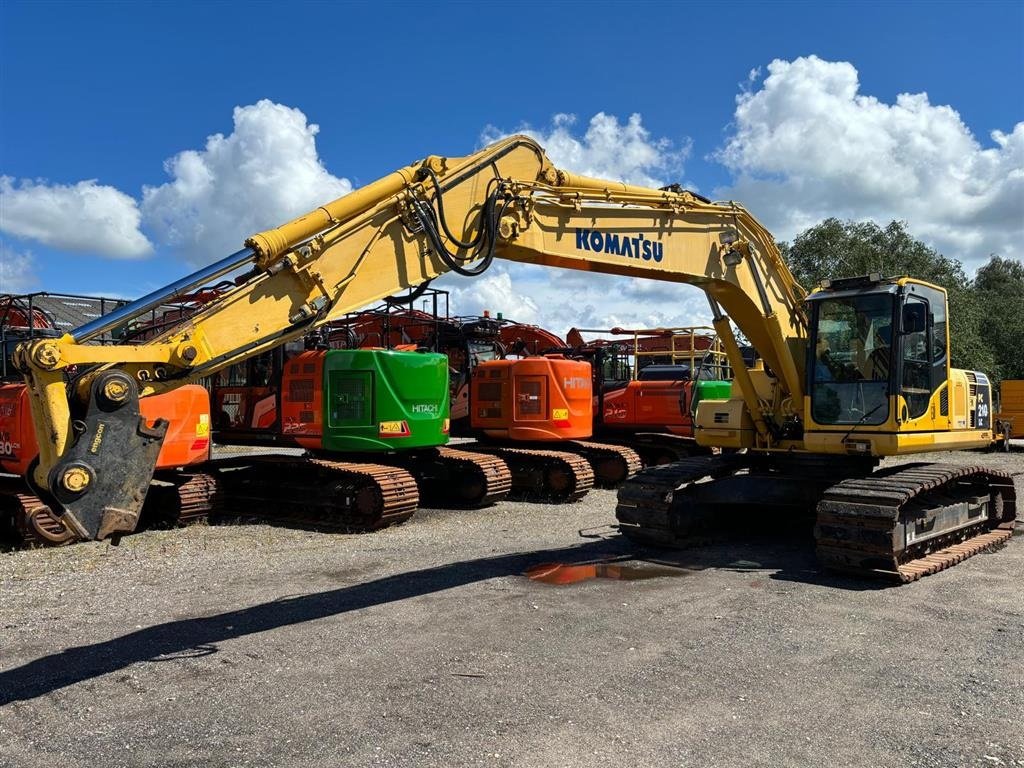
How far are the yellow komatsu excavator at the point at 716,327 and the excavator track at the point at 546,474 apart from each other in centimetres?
375

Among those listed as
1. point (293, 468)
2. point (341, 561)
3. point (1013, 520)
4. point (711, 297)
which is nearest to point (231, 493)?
point (293, 468)

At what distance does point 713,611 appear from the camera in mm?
6992

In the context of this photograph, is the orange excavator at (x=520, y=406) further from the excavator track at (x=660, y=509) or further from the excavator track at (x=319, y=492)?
the excavator track at (x=660, y=509)

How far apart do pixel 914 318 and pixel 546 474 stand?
7056 mm

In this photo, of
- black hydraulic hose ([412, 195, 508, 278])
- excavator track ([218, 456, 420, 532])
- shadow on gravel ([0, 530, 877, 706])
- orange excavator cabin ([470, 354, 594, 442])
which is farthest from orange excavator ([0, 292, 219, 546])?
orange excavator cabin ([470, 354, 594, 442])

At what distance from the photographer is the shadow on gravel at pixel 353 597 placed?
5.72 meters

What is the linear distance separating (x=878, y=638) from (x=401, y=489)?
6556mm

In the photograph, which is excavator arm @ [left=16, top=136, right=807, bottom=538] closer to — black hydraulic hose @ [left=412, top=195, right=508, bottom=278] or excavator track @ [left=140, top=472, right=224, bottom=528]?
black hydraulic hose @ [left=412, top=195, right=508, bottom=278]

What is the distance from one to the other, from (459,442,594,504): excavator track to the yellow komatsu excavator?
12.3 ft

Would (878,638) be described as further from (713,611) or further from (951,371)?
(951,371)

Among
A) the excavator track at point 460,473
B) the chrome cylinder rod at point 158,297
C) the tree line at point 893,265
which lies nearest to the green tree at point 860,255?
the tree line at point 893,265

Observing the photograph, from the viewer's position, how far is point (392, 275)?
620 cm

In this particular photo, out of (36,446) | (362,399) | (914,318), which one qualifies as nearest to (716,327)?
(914,318)

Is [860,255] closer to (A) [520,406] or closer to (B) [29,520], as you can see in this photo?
(A) [520,406]
